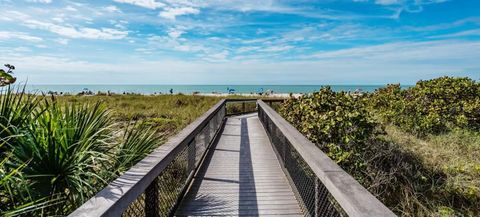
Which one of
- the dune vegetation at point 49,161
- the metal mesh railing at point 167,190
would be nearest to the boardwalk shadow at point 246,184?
the metal mesh railing at point 167,190

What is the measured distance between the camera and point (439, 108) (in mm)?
10508

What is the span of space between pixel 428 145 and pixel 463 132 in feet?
6.89

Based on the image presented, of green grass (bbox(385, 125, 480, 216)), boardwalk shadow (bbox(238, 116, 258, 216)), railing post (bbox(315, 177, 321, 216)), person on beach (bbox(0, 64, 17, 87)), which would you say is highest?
person on beach (bbox(0, 64, 17, 87))

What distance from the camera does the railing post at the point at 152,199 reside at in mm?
2668

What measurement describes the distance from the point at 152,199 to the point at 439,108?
10.7 m

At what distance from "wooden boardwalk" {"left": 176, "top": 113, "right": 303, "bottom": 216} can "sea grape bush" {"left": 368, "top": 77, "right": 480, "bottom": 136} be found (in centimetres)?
549

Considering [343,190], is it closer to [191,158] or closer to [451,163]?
[191,158]

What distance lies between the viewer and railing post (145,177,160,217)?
2.67 meters

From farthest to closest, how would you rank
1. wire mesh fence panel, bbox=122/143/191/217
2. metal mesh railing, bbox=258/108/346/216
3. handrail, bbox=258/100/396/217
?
metal mesh railing, bbox=258/108/346/216
wire mesh fence panel, bbox=122/143/191/217
handrail, bbox=258/100/396/217

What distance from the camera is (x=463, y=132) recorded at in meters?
9.91

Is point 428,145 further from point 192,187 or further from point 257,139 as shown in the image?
point 192,187

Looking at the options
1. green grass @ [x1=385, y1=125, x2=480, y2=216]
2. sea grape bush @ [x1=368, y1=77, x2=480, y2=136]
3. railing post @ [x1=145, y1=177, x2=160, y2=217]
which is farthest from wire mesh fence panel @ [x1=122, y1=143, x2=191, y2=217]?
sea grape bush @ [x1=368, y1=77, x2=480, y2=136]

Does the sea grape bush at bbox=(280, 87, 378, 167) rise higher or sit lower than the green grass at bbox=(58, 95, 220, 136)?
higher

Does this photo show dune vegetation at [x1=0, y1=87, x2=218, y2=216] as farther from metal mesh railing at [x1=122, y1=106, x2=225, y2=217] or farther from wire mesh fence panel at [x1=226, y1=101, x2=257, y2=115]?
wire mesh fence panel at [x1=226, y1=101, x2=257, y2=115]
